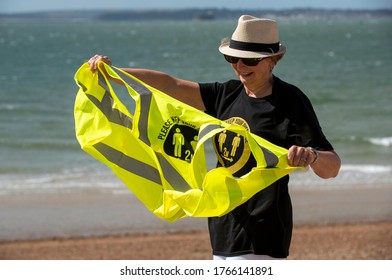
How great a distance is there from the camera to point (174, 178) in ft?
14.2

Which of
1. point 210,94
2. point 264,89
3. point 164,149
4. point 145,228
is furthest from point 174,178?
point 145,228

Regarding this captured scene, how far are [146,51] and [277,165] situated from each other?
61079mm

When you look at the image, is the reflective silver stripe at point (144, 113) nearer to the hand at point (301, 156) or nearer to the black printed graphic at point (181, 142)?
the black printed graphic at point (181, 142)

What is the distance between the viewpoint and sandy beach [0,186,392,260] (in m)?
9.81

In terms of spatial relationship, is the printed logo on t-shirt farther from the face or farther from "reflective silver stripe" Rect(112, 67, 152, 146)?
"reflective silver stripe" Rect(112, 67, 152, 146)

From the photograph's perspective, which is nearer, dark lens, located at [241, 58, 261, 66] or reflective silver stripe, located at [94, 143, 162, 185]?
dark lens, located at [241, 58, 261, 66]

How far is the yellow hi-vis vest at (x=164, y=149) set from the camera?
159 inches

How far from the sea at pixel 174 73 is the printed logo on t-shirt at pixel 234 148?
925 cm

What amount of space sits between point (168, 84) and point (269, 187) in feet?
2.55

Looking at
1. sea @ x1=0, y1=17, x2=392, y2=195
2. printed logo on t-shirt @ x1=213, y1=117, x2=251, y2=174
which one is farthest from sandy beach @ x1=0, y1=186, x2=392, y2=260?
printed logo on t-shirt @ x1=213, y1=117, x2=251, y2=174

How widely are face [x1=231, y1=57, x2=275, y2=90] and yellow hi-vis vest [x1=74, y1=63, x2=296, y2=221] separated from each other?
0.24 m

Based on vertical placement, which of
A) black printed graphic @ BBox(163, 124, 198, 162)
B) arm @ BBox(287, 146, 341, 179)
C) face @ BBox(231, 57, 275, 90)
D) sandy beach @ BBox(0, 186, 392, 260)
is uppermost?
face @ BBox(231, 57, 275, 90)

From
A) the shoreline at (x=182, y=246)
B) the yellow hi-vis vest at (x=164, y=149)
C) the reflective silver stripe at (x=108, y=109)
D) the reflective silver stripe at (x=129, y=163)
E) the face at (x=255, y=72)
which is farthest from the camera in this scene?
the shoreline at (x=182, y=246)

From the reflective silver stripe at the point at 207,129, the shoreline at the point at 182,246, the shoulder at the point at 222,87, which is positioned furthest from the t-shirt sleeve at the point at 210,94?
the shoreline at the point at 182,246
